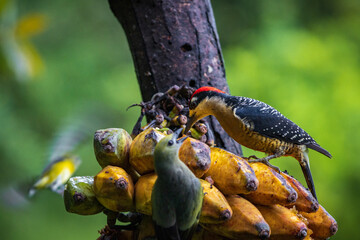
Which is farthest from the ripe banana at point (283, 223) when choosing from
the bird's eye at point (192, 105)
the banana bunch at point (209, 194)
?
the bird's eye at point (192, 105)

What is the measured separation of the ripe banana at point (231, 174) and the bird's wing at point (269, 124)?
1.22 feet

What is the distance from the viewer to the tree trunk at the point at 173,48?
73.3 inches

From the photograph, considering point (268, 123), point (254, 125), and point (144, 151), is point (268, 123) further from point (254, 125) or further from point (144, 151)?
point (144, 151)

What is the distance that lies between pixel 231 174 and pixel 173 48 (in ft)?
2.73

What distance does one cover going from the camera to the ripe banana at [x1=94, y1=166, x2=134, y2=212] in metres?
1.19

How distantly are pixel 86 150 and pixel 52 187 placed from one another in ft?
8.10

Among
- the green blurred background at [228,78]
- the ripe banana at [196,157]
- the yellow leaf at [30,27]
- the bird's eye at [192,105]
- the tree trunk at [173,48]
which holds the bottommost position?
the green blurred background at [228,78]

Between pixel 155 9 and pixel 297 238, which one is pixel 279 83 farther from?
pixel 297 238

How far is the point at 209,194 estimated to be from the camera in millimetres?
1183

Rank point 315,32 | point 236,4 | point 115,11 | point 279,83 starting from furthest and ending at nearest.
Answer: point 236,4, point 315,32, point 279,83, point 115,11

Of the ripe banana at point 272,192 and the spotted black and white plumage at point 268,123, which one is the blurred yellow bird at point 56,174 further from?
the ripe banana at point 272,192

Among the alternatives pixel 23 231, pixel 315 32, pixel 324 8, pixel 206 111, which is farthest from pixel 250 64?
pixel 23 231

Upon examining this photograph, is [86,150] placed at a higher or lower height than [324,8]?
lower

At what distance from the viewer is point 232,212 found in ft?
3.94
